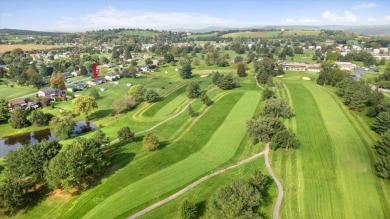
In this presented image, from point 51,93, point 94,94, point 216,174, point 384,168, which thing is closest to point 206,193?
point 216,174

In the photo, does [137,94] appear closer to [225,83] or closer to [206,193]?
[225,83]

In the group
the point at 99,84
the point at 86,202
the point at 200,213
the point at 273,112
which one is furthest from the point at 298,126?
the point at 99,84

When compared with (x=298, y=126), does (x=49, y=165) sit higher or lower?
higher

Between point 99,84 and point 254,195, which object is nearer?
point 254,195

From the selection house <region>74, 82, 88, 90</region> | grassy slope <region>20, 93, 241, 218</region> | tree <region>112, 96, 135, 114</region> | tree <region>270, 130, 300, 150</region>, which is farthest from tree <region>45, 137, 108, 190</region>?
house <region>74, 82, 88, 90</region>

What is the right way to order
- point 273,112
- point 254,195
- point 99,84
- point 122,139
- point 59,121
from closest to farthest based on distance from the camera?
point 254,195, point 122,139, point 59,121, point 273,112, point 99,84

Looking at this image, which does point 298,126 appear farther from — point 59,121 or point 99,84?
point 99,84

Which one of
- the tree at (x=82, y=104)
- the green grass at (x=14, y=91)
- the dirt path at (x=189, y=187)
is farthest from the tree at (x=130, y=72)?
the dirt path at (x=189, y=187)

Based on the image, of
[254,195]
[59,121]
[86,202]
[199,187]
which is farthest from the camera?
[59,121]
